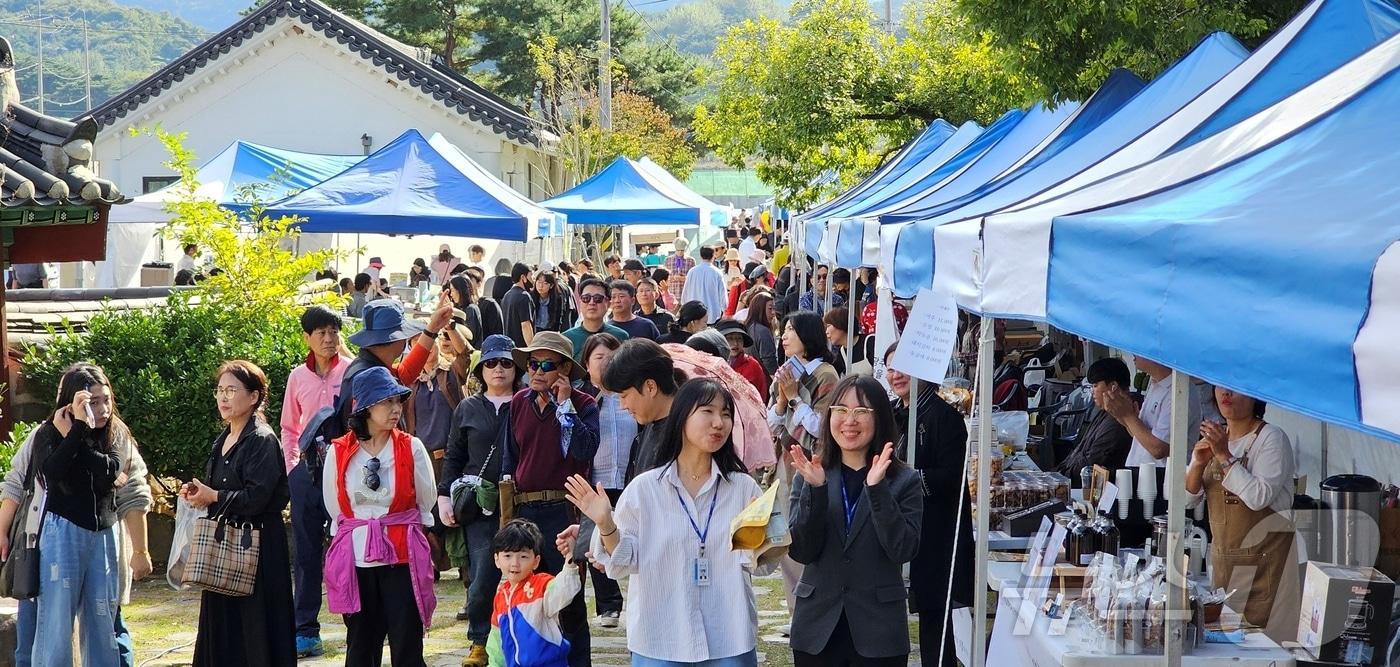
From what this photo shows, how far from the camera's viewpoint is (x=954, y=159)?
12.9 m

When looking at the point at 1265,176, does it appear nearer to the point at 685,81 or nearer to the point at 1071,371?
the point at 1071,371

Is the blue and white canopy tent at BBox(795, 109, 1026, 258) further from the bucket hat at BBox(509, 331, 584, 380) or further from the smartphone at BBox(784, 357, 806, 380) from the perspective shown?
the bucket hat at BBox(509, 331, 584, 380)

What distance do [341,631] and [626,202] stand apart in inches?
602

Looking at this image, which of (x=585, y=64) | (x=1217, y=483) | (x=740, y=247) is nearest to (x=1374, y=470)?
(x=1217, y=483)

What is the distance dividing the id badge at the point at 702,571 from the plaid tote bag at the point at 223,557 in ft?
8.73

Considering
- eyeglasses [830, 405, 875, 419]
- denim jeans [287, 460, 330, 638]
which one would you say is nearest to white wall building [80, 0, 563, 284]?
denim jeans [287, 460, 330, 638]

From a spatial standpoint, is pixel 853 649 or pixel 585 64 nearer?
pixel 853 649

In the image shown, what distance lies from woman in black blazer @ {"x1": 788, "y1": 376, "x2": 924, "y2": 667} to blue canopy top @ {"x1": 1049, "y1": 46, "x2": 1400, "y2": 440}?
1.10 metres

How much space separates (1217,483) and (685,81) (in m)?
46.0

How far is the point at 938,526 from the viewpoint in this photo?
22.1 ft

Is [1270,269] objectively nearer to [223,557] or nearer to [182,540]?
[223,557]

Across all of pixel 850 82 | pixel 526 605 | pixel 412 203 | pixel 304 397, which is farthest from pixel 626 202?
pixel 526 605

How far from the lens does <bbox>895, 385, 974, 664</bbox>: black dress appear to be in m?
6.73

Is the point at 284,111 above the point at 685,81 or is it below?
below
